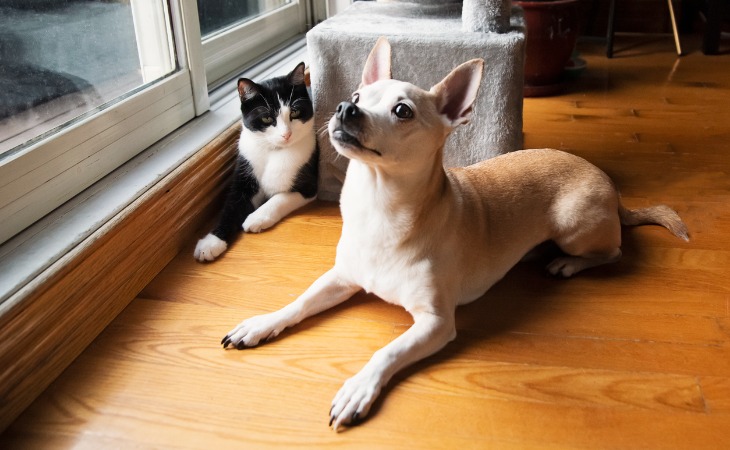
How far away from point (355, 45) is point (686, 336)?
1152mm

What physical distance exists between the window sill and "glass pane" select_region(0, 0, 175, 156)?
0.19m

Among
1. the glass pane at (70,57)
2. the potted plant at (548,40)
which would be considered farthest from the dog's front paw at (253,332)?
the potted plant at (548,40)

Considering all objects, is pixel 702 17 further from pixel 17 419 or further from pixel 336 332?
pixel 17 419

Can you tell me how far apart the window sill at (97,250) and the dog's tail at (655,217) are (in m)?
1.18

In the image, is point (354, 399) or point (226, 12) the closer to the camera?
point (354, 399)

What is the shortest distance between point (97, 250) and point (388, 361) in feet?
2.20

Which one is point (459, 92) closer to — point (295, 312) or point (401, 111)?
point (401, 111)

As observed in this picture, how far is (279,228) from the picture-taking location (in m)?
1.91

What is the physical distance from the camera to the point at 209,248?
5.73 ft

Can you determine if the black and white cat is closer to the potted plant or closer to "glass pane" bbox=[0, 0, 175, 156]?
"glass pane" bbox=[0, 0, 175, 156]

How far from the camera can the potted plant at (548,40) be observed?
111 inches

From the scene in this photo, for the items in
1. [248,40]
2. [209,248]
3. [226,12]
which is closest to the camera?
[209,248]

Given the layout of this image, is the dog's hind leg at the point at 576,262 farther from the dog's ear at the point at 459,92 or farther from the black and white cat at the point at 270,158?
the black and white cat at the point at 270,158

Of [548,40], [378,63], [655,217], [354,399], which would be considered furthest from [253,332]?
[548,40]
